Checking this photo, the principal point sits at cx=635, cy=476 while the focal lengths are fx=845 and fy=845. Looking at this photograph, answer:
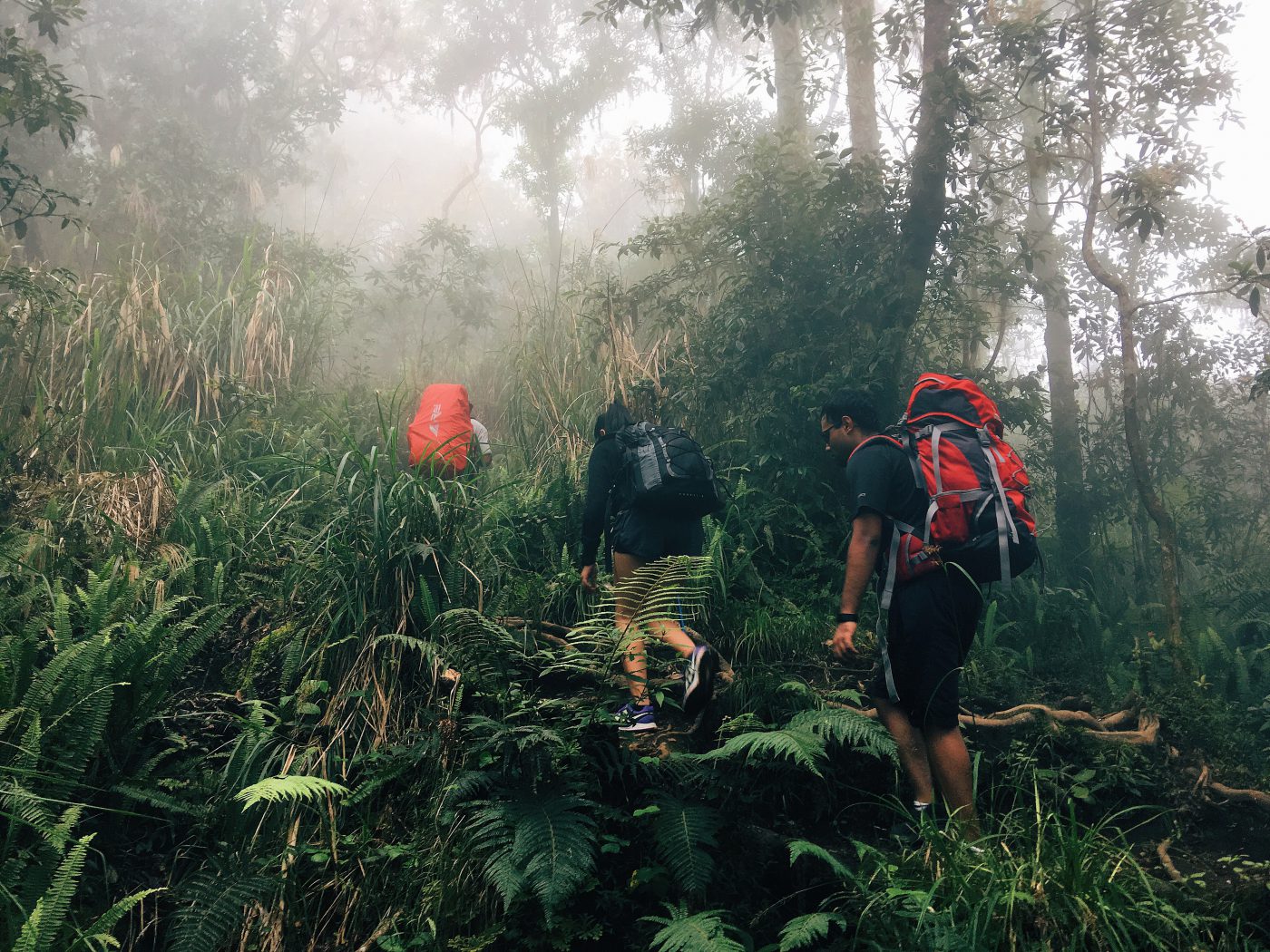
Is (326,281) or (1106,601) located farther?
(326,281)

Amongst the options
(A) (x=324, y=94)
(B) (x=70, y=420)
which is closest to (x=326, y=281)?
(B) (x=70, y=420)

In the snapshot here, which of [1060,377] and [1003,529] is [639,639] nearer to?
[1003,529]

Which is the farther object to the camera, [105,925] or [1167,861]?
[1167,861]

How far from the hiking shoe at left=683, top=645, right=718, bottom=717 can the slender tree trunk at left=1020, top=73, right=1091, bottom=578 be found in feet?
16.7

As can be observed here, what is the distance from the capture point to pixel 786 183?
7266 mm

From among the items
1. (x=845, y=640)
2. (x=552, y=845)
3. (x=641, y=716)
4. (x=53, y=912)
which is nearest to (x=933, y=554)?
(x=845, y=640)

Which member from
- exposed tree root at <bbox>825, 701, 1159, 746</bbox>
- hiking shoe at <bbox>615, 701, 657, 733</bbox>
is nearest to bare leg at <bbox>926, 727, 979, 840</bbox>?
exposed tree root at <bbox>825, 701, 1159, 746</bbox>

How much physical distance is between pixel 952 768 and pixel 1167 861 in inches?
34.7

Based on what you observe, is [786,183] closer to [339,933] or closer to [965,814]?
[965,814]

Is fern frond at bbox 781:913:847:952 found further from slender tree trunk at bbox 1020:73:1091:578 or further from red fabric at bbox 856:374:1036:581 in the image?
slender tree trunk at bbox 1020:73:1091:578

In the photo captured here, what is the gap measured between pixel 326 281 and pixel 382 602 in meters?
7.07

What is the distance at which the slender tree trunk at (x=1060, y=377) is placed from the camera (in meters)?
8.05

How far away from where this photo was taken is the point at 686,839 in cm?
297

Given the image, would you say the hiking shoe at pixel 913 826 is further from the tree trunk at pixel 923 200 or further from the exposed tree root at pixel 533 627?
A: the tree trunk at pixel 923 200
